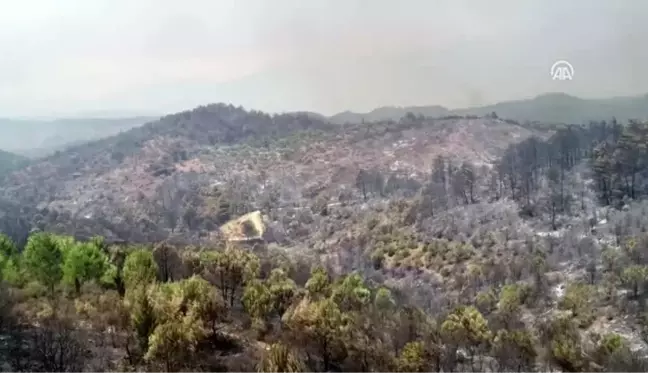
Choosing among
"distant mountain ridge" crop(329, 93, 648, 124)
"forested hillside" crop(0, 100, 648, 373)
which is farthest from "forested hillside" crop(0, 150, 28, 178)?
"distant mountain ridge" crop(329, 93, 648, 124)

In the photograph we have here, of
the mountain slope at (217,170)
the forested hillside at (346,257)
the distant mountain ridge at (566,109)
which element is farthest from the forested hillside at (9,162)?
the distant mountain ridge at (566,109)

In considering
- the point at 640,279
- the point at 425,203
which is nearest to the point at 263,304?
the point at 640,279

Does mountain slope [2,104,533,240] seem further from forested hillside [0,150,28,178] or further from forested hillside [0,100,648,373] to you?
forested hillside [0,150,28,178]

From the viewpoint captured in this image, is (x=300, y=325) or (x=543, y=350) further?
(x=543, y=350)

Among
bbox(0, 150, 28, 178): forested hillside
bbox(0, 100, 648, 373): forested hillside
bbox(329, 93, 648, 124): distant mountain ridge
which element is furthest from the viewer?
bbox(0, 150, 28, 178): forested hillside

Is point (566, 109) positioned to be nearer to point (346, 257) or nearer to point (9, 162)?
point (346, 257)

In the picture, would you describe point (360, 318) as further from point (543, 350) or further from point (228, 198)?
point (228, 198)

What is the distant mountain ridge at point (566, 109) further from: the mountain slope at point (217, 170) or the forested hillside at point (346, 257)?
the mountain slope at point (217, 170)

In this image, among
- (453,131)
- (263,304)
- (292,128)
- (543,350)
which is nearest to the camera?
(263,304)

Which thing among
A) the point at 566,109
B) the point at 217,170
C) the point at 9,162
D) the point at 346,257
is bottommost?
the point at 346,257

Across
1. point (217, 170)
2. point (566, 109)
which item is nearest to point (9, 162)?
point (217, 170)

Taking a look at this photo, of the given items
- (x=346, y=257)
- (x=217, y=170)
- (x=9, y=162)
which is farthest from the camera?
(x=9, y=162)
